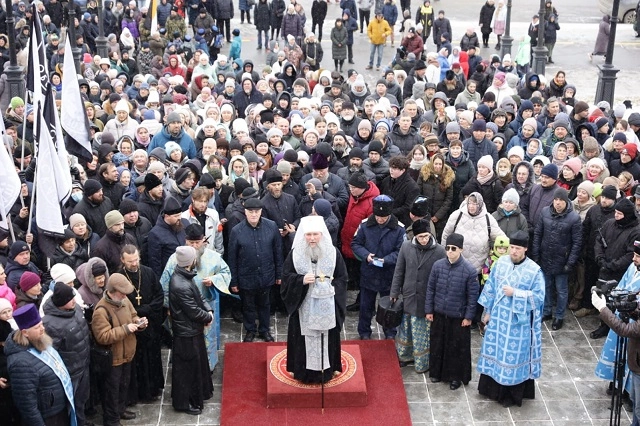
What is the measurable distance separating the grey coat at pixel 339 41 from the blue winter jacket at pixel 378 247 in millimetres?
14551

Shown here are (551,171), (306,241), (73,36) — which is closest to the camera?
(306,241)

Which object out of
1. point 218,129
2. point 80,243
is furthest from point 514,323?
point 218,129

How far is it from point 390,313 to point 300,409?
1.55m

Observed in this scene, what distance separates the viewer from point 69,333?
28.2ft

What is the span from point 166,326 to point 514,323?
3.78 m

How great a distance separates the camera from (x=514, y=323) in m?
9.91

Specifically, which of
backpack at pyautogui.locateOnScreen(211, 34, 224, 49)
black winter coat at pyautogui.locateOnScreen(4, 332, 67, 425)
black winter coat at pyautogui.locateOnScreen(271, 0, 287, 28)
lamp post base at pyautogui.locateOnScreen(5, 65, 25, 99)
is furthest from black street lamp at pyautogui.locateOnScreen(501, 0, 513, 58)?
black winter coat at pyautogui.locateOnScreen(4, 332, 67, 425)

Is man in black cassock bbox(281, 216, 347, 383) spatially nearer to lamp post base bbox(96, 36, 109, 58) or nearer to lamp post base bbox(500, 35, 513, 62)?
lamp post base bbox(96, 36, 109, 58)

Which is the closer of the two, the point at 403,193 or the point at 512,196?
the point at 512,196

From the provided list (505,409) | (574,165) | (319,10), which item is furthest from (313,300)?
(319,10)

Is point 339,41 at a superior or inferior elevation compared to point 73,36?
inferior

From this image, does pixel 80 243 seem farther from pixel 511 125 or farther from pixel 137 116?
pixel 511 125

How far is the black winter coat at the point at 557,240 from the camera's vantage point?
1150 centimetres

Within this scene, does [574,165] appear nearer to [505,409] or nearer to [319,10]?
[505,409]
